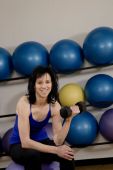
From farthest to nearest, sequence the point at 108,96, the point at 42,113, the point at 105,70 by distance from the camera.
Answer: the point at 105,70, the point at 108,96, the point at 42,113

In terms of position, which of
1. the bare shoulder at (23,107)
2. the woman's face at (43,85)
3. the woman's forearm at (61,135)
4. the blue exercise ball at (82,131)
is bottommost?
the blue exercise ball at (82,131)

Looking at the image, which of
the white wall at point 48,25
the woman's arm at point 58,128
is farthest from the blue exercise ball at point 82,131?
the woman's arm at point 58,128

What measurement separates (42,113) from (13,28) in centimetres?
148

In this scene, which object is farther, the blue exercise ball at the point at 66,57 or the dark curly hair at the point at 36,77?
the blue exercise ball at the point at 66,57

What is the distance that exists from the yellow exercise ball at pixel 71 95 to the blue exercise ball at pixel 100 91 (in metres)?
0.07

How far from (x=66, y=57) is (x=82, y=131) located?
2.23ft

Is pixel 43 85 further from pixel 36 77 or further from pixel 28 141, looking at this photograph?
pixel 28 141

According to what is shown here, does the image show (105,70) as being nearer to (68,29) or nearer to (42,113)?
(68,29)

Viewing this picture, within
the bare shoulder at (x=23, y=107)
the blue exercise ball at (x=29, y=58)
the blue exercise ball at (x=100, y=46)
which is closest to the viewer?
the bare shoulder at (x=23, y=107)

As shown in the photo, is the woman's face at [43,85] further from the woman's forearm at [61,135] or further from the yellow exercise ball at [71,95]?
the yellow exercise ball at [71,95]

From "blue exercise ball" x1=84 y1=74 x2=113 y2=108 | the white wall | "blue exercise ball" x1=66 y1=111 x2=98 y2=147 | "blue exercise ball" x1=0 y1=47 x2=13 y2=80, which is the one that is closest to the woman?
"blue exercise ball" x1=66 y1=111 x2=98 y2=147

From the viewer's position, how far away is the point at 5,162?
9.94ft

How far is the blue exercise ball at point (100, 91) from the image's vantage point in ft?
8.20

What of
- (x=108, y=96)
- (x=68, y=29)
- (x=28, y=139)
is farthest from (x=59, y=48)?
(x=28, y=139)
